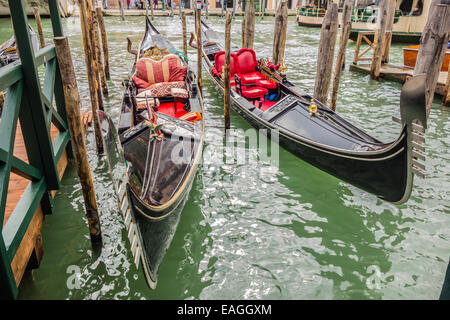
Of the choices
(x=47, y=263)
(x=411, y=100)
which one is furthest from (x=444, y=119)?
(x=47, y=263)

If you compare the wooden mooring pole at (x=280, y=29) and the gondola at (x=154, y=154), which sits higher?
the wooden mooring pole at (x=280, y=29)

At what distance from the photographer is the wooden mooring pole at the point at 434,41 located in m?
3.41

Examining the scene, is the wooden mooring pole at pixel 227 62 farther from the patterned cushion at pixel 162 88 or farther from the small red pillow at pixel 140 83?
the small red pillow at pixel 140 83

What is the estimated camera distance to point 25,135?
7.58 feet

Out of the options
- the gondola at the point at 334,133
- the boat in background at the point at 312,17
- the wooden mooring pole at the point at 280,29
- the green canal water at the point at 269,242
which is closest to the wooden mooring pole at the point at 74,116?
the green canal water at the point at 269,242

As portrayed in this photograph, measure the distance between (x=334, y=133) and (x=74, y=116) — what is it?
8.66 ft

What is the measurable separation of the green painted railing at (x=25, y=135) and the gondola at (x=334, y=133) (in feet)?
8.18

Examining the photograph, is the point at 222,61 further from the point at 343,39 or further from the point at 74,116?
the point at 74,116

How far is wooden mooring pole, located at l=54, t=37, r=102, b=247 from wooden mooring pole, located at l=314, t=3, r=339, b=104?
3377 mm

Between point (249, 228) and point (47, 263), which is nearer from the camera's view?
point (47, 263)

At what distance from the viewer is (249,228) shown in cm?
301
